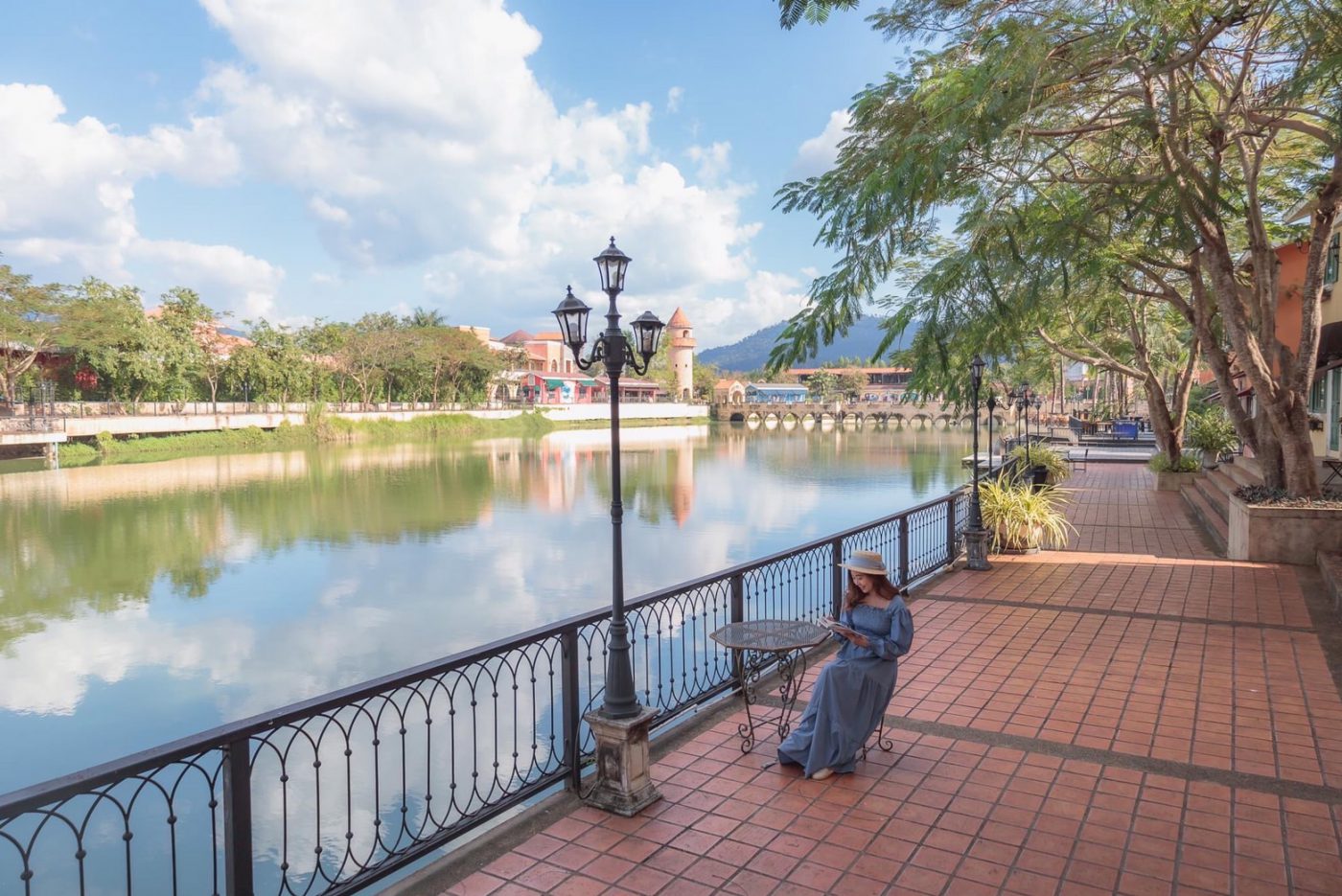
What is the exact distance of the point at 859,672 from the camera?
15.4 ft

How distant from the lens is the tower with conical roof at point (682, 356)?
112m

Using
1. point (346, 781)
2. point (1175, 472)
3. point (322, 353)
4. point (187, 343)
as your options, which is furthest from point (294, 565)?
point (322, 353)

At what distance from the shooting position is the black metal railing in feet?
10.5

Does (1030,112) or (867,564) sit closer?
(867,564)

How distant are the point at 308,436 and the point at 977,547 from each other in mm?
47155

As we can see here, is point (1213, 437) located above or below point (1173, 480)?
above

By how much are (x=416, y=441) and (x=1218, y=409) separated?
43.1m

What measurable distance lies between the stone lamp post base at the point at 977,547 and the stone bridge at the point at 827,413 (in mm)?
79958

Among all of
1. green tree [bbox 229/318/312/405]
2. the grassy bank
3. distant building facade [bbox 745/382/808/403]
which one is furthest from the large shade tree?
distant building facade [bbox 745/382/808/403]

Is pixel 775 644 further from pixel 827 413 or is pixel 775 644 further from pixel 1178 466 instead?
pixel 827 413

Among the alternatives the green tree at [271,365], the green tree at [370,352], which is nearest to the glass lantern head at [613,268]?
the green tree at [271,365]

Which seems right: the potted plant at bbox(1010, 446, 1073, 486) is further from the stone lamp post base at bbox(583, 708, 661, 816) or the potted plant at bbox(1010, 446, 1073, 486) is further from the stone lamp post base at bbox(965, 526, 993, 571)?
the stone lamp post base at bbox(583, 708, 661, 816)

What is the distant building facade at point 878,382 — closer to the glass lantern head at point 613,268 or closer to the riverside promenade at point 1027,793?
the riverside promenade at point 1027,793

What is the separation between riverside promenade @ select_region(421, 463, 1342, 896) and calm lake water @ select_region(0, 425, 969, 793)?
6681 millimetres
